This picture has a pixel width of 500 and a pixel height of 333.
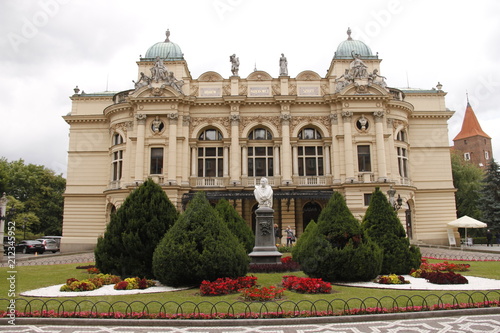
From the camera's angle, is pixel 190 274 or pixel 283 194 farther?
pixel 283 194

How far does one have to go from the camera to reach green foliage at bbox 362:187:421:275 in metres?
16.0

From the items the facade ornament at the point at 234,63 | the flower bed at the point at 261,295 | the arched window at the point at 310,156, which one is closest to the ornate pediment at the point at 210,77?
the facade ornament at the point at 234,63

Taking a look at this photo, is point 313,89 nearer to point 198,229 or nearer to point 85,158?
point 85,158

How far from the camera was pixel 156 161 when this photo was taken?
3753 centimetres

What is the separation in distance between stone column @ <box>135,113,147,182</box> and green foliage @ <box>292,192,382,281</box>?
81.4ft

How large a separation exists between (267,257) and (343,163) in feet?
68.9

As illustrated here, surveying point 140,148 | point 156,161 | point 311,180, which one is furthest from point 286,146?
point 140,148

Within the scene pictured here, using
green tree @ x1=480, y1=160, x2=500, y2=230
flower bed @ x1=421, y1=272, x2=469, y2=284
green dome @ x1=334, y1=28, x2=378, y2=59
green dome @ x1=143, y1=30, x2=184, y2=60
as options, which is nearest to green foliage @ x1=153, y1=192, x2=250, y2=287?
flower bed @ x1=421, y1=272, x2=469, y2=284

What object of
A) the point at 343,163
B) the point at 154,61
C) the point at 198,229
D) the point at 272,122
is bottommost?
the point at 198,229

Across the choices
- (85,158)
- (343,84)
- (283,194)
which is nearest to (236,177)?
(283,194)

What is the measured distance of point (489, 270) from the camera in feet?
59.8

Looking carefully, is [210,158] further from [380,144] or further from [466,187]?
[466,187]

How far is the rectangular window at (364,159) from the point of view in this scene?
37.1 m

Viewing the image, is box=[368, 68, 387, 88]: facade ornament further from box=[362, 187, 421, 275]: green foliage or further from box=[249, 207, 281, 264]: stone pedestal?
box=[249, 207, 281, 264]: stone pedestal
